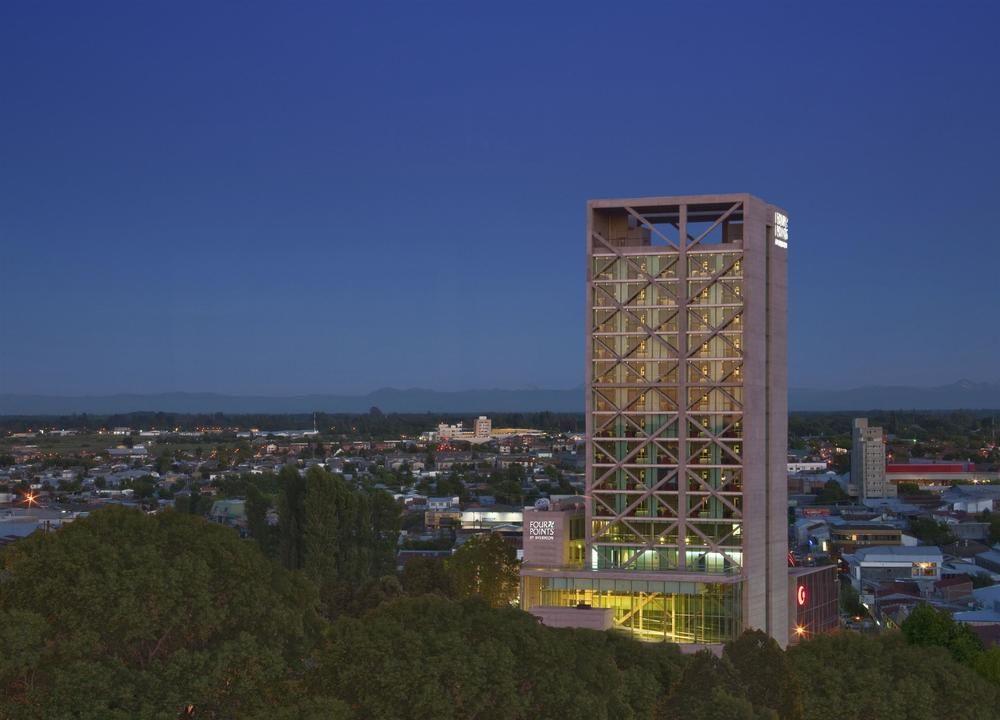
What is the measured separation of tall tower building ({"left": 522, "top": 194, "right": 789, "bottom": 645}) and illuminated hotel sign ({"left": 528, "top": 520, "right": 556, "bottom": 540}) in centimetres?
10

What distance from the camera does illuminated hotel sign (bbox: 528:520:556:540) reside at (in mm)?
104188

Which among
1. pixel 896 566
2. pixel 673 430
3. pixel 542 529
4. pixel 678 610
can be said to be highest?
pixel 673 430

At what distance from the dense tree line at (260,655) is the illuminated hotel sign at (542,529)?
139 feet

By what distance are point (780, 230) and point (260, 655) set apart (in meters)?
67.5

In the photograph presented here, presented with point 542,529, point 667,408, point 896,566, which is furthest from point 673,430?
point 896,566

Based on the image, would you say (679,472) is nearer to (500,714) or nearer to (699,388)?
(699,388)

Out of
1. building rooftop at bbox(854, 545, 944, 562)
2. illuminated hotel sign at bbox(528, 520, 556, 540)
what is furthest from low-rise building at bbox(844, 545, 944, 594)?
illuminated hotel sign at bbox(528, 520, 556, 540)

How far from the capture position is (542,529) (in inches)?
4109

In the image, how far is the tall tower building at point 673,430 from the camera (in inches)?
3971

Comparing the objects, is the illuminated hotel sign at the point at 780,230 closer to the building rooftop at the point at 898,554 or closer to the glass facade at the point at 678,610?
the glass facade at the point at 678,610

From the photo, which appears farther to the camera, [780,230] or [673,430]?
[780,230]

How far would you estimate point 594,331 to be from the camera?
104m

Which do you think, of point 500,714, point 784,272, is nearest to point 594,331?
point 784,272

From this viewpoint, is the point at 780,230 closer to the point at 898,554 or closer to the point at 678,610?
the point at 678,610
